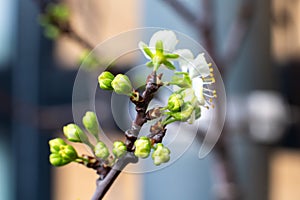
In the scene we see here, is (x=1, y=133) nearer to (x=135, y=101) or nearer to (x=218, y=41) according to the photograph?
(x=218, y=41)

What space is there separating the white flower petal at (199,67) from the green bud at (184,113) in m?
0.02

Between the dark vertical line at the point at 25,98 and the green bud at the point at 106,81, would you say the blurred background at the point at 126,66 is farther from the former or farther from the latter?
the green bud at the point at 106,81

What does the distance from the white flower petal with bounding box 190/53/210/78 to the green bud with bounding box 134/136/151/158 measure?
0.05 metres

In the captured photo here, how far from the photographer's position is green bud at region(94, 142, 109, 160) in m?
0.30

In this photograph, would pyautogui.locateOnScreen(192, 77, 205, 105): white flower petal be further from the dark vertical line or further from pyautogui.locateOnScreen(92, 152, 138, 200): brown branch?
the dark vertical line

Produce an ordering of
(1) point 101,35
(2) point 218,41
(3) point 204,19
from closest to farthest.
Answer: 1. (3) point 204,19
2. (2) point 218,41
3. (1) point 101,35

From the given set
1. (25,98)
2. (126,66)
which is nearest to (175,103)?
(126,66)

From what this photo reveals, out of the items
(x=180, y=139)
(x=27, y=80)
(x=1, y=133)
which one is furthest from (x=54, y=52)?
(x=180, y=139)

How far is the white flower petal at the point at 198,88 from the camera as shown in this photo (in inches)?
11.5

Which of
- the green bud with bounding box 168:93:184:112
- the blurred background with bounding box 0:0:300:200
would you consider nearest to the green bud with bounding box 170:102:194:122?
the green bud with bounding box 168:93:184:112

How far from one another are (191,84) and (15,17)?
104 centimetres

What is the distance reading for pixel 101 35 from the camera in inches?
47.1

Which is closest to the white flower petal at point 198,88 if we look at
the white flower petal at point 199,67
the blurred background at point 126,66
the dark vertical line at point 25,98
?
the white flower petal at point 199,67

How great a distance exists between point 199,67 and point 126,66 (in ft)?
1.99
